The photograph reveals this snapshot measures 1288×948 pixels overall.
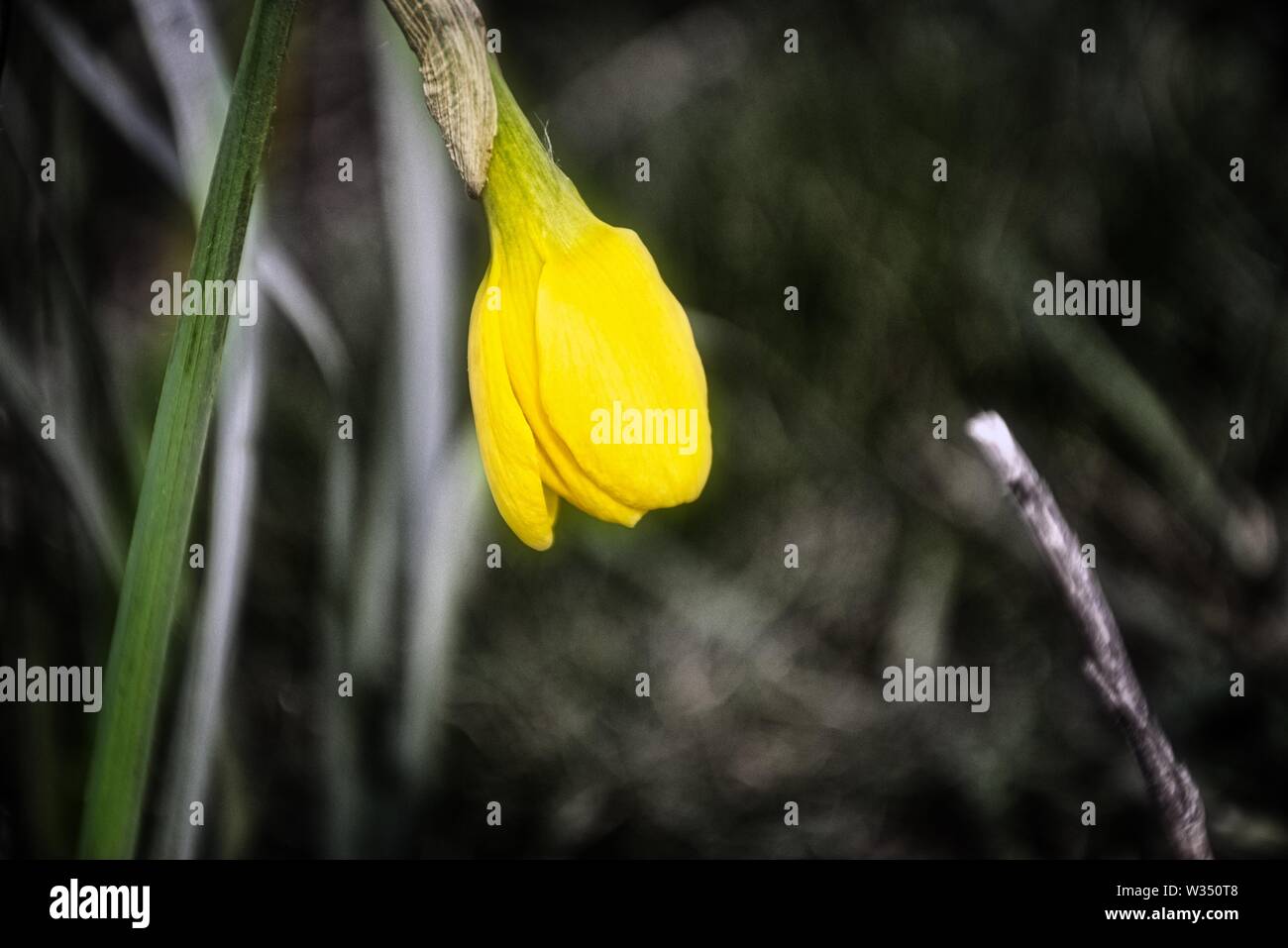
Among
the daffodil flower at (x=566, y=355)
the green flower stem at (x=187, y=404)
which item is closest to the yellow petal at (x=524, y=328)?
the daffodil flower at (x=566, y=355)

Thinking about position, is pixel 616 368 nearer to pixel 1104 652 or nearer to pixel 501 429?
pixel 501 429

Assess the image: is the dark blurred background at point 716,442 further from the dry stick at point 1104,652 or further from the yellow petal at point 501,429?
the yellow petal at point 501,429

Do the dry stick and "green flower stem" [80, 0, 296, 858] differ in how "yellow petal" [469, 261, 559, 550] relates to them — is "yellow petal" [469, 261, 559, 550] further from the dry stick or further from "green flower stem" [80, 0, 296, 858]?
the dry stick

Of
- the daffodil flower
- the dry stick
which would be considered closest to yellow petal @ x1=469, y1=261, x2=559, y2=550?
the daffodil flower

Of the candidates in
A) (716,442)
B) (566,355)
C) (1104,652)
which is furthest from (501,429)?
(1104,652)

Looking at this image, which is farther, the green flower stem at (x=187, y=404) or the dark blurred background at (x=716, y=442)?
the dark blurred background at (x=716, y=442)
